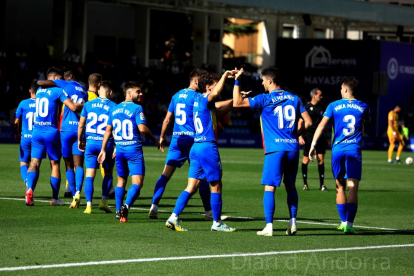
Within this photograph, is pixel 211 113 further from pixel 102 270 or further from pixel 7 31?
pixel 7 31

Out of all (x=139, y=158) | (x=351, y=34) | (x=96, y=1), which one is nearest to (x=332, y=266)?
(x=139, y=158)

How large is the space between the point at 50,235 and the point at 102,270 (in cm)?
258

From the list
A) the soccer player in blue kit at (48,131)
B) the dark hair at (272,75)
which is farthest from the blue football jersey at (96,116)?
the dark hair at (272,75)

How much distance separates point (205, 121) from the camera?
11.1 m

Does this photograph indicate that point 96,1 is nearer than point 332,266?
No

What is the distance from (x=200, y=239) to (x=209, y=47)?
44545mm

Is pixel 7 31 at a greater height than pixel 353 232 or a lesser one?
greater

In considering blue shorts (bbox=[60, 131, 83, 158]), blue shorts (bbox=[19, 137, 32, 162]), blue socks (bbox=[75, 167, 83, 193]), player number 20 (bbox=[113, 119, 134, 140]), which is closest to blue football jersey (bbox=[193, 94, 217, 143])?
player number 20 (bbox=[113, 119, 134, 140])

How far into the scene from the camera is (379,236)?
1123 centimetres

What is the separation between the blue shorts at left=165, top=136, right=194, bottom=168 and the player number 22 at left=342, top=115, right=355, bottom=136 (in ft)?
8.06

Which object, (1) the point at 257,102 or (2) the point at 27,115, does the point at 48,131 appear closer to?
(2) the point at 27,115

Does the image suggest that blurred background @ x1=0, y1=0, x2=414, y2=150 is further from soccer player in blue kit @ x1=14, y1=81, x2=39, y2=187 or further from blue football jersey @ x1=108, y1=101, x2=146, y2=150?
blue football jersey @ x1=108, y1=101, x2=146, y2=150

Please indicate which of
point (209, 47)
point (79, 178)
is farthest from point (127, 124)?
point (209, 47)

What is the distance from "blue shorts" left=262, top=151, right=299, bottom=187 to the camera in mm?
10758
